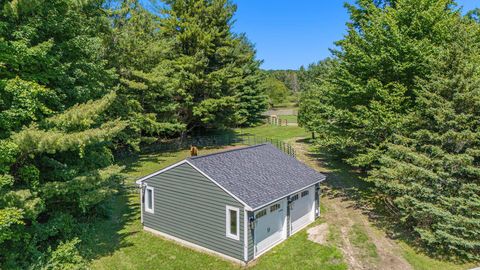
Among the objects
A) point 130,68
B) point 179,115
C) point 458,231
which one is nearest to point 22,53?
point 130,68

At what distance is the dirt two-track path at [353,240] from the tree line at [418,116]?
1.39 meters

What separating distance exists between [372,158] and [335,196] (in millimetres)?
4134

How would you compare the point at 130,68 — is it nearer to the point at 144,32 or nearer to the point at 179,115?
the point at 144,32

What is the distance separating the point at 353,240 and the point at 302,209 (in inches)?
105

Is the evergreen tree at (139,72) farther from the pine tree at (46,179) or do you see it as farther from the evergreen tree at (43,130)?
the pine tree at (46,179)

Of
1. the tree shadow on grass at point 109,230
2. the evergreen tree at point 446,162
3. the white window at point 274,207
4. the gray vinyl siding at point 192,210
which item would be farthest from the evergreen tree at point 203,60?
the evergreen tree at point 446,162

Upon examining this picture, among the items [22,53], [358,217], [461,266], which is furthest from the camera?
[358,217]

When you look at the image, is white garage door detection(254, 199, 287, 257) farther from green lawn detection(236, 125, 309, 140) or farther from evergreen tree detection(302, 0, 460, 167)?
green lawn detection(236, 125, 309, 140)

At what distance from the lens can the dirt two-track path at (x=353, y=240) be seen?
12.6 m

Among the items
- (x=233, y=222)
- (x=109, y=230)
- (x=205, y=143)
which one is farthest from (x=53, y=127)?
(x=205, y=143)

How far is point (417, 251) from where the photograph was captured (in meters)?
13.6

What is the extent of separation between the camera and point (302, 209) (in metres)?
16.0

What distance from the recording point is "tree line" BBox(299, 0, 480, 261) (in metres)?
13.1

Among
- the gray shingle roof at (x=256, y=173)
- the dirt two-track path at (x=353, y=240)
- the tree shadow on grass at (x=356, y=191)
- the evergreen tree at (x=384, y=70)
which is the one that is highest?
the evergreen tree at (x=384, y=70)
